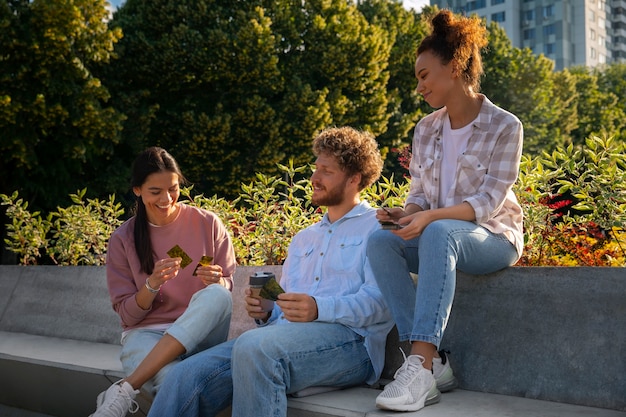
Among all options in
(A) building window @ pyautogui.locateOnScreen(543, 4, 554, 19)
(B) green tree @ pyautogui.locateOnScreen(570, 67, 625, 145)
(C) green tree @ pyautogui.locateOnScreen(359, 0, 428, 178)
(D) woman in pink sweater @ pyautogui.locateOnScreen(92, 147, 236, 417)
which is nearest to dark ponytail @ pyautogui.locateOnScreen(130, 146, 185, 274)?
(D) woman in pink sweater @ pyautogui.locateOnScreen(92, 147, 236, 417)

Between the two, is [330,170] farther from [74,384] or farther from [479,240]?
[74,384]

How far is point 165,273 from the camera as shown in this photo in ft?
12.9

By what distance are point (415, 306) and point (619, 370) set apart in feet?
2.91

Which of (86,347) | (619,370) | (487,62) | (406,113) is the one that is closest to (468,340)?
(619,370)

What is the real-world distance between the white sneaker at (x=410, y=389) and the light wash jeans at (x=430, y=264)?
12 centimetres

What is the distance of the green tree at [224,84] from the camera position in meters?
24.7

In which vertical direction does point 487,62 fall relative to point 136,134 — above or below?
above

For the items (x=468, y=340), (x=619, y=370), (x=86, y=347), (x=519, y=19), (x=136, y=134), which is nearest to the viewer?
(x=619, y=370)

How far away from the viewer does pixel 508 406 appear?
3273mm

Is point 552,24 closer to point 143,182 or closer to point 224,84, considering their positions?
point 224,84

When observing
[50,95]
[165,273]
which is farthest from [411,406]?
[50,95]

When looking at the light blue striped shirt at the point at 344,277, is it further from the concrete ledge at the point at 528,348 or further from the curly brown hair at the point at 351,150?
the concrete ledge at the point at 528,348

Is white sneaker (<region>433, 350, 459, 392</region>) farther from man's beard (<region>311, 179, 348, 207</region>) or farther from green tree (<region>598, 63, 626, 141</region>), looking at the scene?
green tree (<region>598, 63, 626, 141</region>)

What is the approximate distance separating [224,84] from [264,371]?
76.0 feet
